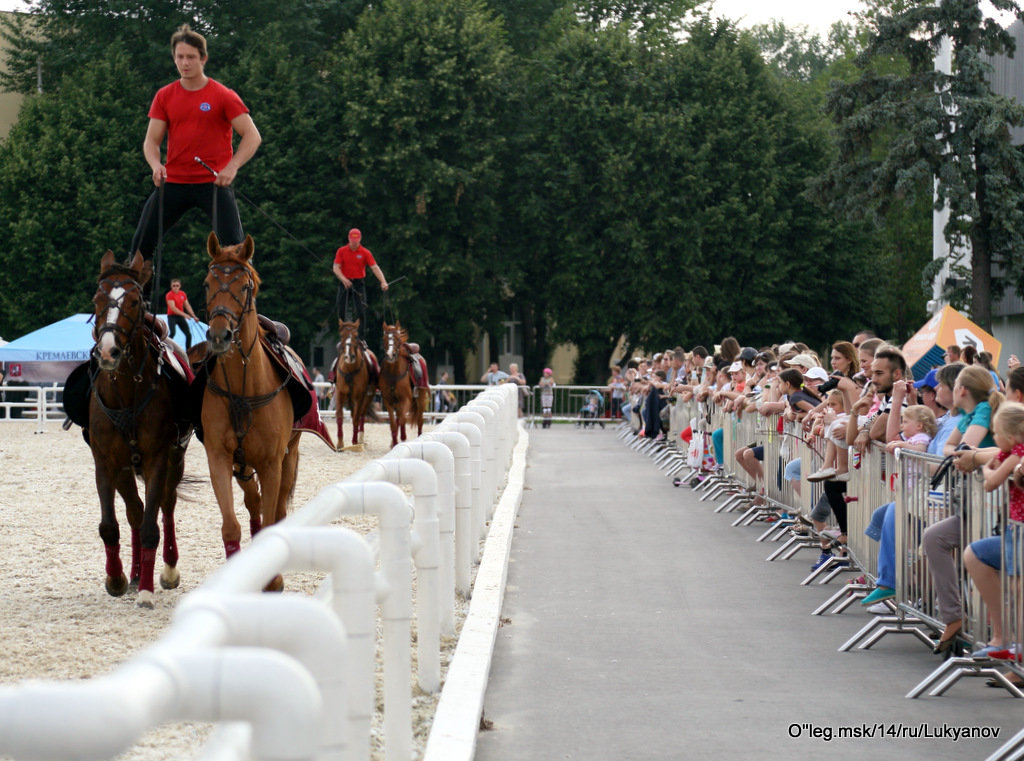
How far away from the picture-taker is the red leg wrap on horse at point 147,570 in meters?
9.50

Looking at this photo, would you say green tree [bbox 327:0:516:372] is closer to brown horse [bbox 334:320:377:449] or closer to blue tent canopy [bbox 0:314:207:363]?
blue tent canopy [bbox 0:314:207:363]

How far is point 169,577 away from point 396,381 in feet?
53.2

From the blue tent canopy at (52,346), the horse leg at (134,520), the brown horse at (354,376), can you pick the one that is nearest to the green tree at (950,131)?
the brown horse at (354,376)

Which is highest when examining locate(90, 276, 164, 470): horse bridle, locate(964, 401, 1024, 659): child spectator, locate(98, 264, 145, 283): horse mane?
locate(98, 264, 145, 283): horse mane

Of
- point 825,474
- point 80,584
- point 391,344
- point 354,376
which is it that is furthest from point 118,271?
point 391,344

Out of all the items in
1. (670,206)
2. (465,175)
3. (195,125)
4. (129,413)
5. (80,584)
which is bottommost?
(80,584)

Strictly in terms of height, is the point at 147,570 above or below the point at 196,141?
below

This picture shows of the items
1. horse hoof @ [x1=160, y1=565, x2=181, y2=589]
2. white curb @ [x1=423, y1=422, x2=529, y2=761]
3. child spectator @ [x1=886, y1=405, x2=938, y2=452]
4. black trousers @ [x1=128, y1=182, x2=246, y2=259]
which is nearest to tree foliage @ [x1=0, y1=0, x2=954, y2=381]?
black trousers @ [x1=128, y1=182, x2=246, y2=259]

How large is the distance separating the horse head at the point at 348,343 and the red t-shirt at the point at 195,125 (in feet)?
49.3

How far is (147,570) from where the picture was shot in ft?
31.4

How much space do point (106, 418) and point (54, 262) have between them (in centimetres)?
4059

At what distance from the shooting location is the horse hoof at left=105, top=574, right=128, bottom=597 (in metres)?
9.80

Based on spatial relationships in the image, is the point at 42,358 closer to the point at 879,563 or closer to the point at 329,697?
the point at 879,563

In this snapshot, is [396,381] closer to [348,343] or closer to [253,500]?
[348,343]
